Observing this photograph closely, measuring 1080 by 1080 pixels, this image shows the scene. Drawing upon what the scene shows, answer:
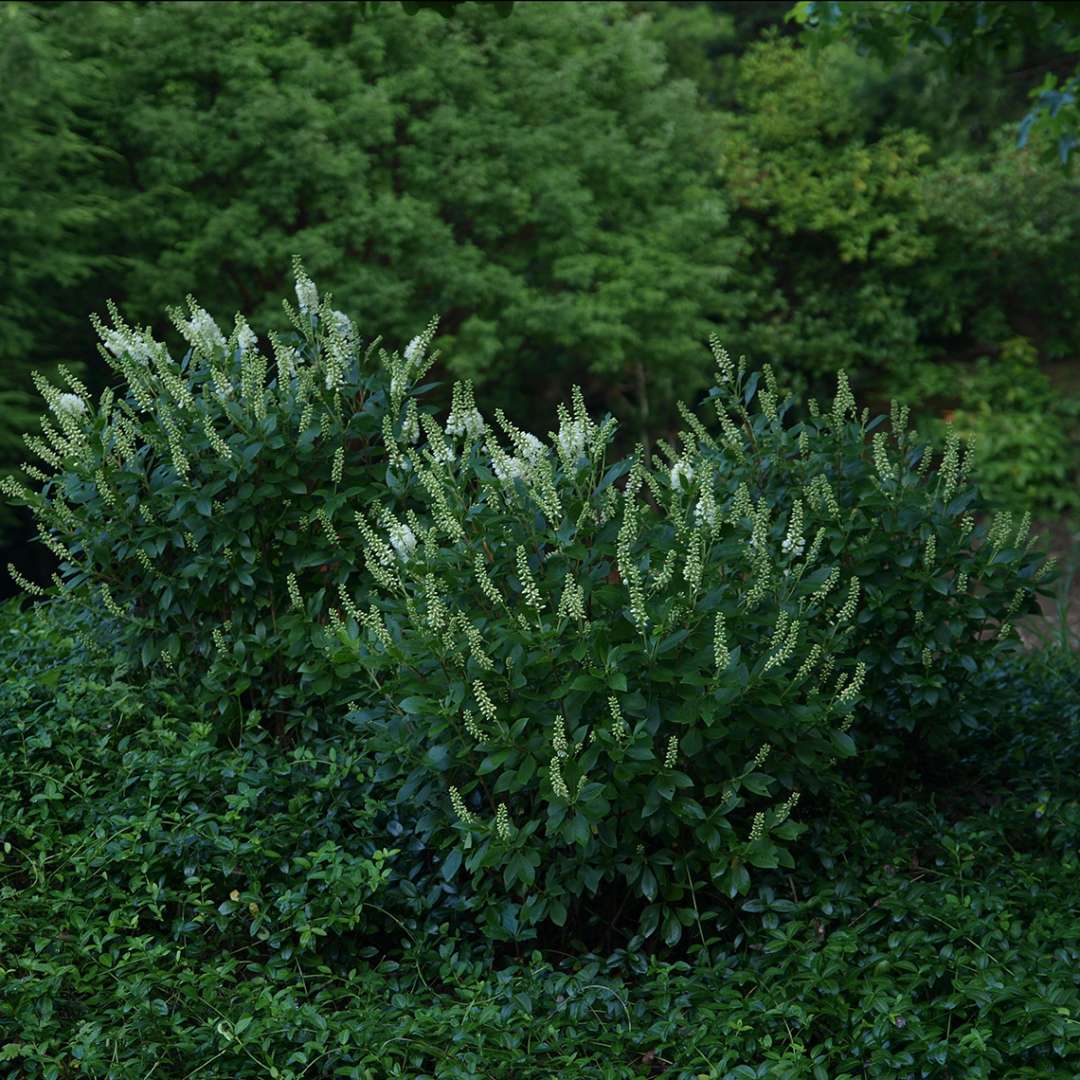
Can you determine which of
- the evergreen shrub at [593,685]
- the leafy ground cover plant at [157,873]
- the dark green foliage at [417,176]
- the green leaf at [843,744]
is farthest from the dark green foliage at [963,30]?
the dark green foliage at [417,176]

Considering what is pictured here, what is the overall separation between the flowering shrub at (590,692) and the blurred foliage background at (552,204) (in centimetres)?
687

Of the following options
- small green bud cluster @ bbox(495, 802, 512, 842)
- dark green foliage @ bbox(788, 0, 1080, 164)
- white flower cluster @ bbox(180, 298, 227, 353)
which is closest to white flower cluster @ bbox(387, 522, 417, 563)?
small green bud cluster @ bbox(495, 802, 512, 842)

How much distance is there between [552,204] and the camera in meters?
12.8

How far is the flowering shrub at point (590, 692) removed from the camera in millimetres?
3256

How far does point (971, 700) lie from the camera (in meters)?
4.40

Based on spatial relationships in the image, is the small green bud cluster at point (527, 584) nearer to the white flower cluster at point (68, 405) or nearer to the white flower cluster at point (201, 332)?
the white flower cluster at point (201, 332)

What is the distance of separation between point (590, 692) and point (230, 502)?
1.38m

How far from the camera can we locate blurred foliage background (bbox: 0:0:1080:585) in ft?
38.7

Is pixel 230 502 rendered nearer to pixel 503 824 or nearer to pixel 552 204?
pixel 503 824

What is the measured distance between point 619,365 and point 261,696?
9.63 m

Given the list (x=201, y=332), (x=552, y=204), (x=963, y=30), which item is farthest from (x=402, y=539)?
(x=552, y=204)

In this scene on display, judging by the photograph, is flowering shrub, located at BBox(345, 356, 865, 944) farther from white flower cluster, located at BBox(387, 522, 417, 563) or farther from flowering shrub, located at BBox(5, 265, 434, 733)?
flowering shrub, located at BBox(5, 265, 434, 733)

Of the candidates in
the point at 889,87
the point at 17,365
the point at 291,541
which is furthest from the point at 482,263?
the point at 291,541

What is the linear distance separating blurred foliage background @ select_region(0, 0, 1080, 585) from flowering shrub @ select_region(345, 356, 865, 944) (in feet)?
22.6
